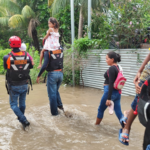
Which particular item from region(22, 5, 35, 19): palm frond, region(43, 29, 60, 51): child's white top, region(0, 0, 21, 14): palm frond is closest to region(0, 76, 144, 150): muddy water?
region(43, 29, 60, 51): child's white top

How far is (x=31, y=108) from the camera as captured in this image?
596 cm

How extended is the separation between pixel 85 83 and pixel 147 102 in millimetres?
6851

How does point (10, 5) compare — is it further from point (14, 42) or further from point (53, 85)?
point (14, 42)

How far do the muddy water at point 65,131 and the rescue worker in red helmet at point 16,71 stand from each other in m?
0.45

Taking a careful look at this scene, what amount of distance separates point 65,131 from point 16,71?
1.63 meters

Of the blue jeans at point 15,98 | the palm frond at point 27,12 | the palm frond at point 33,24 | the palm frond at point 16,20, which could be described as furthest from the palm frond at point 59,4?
the blue jeans at point 15,98

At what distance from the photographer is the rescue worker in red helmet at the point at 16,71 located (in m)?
4.04

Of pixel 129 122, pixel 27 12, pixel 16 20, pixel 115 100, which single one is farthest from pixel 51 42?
pixel 16 20

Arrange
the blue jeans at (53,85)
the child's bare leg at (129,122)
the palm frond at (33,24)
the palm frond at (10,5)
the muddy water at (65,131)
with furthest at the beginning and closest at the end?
1. the palm frond at (10,5)
2. the palm frond at (33,24)
3. the blue jeans at (53,85)
4. the muddy water at (65,131)
5. the child's bare leg at (129,122)

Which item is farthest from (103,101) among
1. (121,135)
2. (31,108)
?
(31,108)

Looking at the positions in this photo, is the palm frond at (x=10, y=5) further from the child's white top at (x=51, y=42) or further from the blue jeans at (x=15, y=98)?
the blue jeans at (x=15, y=98)

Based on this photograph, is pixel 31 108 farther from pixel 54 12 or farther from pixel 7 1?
pixel 7 1

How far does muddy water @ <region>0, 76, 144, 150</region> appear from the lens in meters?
3.59

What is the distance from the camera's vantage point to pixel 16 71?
4.11 metres
